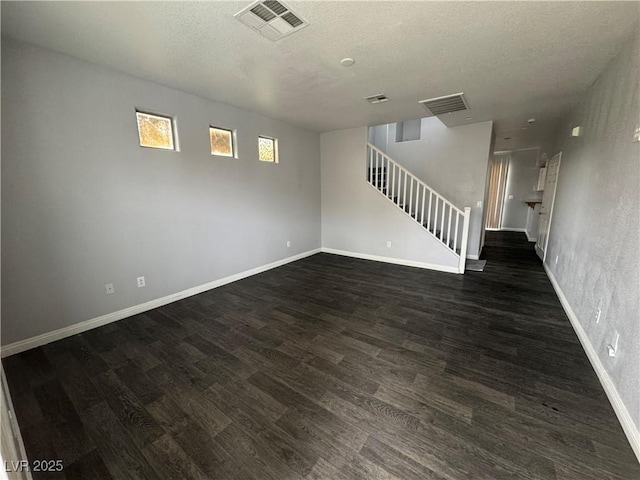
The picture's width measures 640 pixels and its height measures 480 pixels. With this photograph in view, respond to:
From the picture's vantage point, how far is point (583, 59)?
8.01 feet

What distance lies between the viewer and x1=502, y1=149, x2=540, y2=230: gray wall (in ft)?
27.2

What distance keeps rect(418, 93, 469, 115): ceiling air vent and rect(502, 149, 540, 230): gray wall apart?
6.34m

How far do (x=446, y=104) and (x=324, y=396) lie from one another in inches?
157

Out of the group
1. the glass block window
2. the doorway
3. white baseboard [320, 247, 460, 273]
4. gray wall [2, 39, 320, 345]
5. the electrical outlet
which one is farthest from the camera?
the doorway

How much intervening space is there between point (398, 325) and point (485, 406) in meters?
1.10

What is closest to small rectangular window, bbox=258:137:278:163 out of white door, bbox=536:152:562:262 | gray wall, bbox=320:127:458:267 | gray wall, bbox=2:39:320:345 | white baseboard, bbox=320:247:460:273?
gray wall, bbox=2:39:320:345

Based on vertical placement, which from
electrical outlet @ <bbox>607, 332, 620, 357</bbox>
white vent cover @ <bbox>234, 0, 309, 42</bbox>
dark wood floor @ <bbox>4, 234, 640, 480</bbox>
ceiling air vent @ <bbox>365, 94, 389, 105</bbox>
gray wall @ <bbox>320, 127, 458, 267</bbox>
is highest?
ceiling air vent @ <bbox>365, 94, 389, 105</bbox>

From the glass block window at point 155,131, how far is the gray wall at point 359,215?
3225 millimetres

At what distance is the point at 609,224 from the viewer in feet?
7.05

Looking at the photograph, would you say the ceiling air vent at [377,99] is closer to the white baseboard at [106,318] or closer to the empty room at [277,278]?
the empty room at [277,278]

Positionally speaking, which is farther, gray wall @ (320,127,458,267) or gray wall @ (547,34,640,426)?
gray wall @ (320,127,458,267)

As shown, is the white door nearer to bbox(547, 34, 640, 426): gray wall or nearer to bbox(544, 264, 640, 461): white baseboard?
bbox(547, 34, 640, 426): gray wall

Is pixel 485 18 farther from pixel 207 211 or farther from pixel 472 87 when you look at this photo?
pixel 207 211

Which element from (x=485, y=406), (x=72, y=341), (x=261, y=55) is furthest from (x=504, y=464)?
(x=72, y=341)
